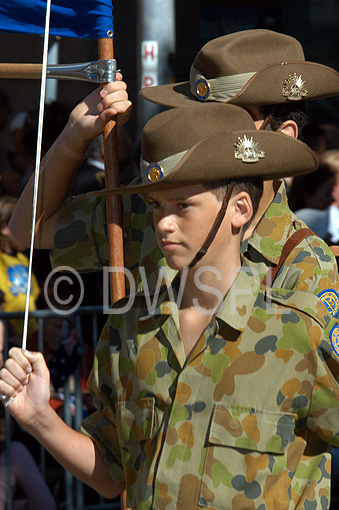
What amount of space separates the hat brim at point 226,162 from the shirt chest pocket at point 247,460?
0.53 meters

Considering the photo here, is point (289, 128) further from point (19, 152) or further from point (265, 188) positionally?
point (19, 152)

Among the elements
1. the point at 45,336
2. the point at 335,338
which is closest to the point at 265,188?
the point at 335,338

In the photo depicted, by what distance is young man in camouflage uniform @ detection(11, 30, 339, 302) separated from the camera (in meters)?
2.38

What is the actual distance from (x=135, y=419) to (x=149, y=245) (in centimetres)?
62

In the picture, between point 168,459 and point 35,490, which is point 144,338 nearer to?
point 168,459

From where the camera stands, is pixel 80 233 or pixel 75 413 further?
pixel 75 413

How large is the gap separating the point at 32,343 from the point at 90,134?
2.51 meters

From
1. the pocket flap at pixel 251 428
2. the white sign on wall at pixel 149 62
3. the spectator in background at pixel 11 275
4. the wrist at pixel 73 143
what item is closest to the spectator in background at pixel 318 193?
the white sign on wall at pixel 149 62

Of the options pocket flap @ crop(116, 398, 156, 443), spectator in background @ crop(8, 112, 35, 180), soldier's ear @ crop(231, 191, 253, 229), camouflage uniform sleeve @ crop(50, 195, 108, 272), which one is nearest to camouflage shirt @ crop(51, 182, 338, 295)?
camouflage uniform sleeve @ crop(50, 195, 108, 272)

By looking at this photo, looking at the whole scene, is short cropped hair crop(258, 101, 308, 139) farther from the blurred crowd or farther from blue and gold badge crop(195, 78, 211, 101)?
the blurred crowd

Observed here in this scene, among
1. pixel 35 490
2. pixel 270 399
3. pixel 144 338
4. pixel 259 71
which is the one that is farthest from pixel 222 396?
pixel 35 490

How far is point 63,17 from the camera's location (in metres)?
2.70

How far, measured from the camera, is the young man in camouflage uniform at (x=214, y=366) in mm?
1947

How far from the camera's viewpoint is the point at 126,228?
8.67 ft
